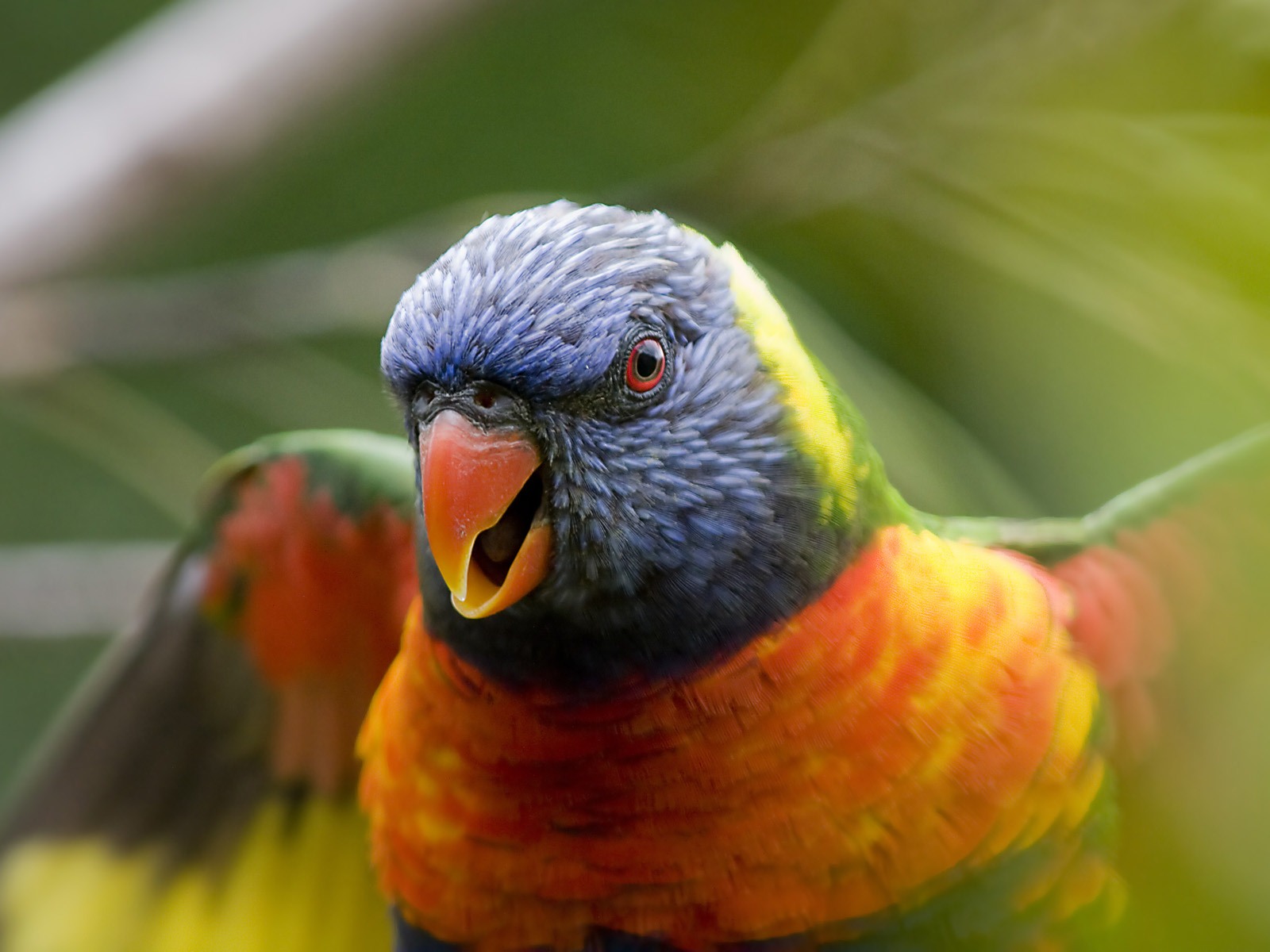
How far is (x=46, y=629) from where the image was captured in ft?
8.03

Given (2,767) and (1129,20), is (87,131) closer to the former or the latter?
(1129,20)

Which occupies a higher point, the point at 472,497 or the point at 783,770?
the point at 472,497

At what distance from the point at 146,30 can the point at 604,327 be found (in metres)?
1.83

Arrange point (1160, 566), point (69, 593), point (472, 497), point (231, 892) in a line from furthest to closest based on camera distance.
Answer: point (69, 593) → point (231, 892) → point (1160, 566) → point (472, 497)

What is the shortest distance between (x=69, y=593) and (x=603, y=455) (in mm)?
1805

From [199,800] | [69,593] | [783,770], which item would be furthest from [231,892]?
[783,770]

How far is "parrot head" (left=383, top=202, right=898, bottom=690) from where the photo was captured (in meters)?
1.18

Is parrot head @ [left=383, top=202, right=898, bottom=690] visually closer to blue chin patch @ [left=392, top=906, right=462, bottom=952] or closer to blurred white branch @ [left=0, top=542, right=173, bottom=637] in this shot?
blue chin patch @ [left=392, top=906, right=462, bottom=952]

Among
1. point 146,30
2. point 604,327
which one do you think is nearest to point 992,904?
point 604,327

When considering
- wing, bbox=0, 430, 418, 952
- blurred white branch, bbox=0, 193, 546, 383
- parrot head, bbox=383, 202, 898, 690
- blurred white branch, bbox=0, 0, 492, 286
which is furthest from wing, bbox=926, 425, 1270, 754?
blurred white branch, bbox=0, 0, 492, 286

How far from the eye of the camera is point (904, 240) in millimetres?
1168

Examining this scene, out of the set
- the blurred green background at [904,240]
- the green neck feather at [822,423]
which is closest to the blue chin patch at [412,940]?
the green neck feather at [822,423]

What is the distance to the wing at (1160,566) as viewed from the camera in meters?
1.46

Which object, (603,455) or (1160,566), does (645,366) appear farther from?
(1160,566)
